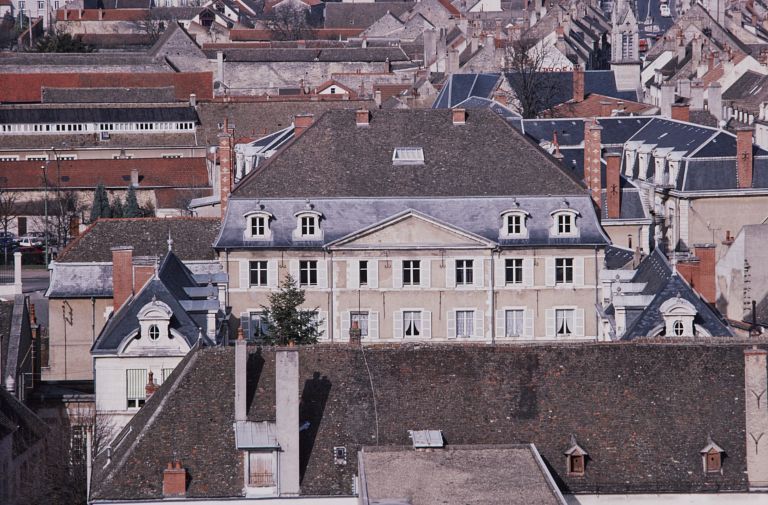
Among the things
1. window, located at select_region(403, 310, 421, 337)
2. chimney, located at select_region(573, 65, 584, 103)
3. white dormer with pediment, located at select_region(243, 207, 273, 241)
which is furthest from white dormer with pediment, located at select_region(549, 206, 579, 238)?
chimney, located at select_region(573, 65, 584, 103)

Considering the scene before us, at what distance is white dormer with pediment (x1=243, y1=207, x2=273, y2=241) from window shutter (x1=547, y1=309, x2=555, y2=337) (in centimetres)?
825

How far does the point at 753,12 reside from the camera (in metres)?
174

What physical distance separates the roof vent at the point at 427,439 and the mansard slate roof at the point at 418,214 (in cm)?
2350

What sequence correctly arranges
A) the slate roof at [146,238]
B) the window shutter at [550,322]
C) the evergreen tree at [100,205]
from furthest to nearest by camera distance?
the evergreen tree at [100,205] < the slate roof at [146,238] < the window shutter at [550,322]

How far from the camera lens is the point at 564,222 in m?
66.9

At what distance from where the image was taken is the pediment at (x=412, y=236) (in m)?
66.6

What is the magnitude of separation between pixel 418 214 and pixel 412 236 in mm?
661

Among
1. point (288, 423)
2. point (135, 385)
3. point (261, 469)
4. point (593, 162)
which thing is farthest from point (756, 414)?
point (593, 162)

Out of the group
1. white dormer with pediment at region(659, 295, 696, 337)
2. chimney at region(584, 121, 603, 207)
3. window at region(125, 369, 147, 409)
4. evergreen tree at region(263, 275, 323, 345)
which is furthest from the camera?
chimney at region(584, 121, 603, 207)

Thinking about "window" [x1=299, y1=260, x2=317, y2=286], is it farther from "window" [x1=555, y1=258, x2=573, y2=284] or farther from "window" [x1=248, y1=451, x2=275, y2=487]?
"window" [x1=248, y1=451, x2=275, y2=487]

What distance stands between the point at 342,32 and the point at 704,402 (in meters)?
144

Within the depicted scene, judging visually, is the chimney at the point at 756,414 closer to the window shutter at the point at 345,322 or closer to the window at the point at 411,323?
the window at the point at 411,323

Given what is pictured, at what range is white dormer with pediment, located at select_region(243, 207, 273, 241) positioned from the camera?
66.6m

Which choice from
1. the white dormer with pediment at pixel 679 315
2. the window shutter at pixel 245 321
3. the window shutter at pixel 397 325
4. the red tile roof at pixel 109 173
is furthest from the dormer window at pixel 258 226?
the red tile roof at pixel 109 173
